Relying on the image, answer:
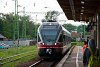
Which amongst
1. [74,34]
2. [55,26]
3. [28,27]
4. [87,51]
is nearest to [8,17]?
[28,27]

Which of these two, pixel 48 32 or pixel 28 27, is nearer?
pixel 48 32

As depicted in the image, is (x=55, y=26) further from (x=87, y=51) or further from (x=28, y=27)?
(x=28, y=27)

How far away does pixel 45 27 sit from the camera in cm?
2562

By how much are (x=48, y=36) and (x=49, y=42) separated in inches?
19.6

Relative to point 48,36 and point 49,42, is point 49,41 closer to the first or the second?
point 49,42

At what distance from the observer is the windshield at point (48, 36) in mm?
24797

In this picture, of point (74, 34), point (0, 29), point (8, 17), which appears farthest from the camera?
point (74, 34)

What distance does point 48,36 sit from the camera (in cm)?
2502

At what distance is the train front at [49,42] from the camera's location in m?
24.7

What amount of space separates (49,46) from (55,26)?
6.19ft

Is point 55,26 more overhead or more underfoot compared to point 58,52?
more overhead

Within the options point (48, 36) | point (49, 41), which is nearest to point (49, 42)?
point (49, 41)

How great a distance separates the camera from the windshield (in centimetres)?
2480

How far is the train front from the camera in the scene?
24734 mm
